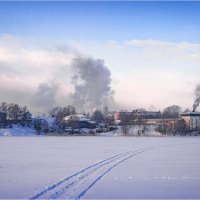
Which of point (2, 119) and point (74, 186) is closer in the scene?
point (74, 186)

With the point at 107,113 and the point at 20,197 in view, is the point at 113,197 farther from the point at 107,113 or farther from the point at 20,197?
the point at 107,113

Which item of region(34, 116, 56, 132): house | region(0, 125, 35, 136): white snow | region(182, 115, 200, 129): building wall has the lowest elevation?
region(0, 125, 35, 136): white snow

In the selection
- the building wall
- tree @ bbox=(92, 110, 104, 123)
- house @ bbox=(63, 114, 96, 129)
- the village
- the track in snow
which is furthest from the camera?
tree @ bbox=(92, 110, 104, 123)

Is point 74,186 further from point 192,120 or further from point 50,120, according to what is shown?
point 50,120

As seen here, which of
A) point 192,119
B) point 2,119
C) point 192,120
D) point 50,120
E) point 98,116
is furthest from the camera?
point 98,116

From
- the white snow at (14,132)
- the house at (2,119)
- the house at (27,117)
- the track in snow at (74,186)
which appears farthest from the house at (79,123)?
the track in snow at (74,186)

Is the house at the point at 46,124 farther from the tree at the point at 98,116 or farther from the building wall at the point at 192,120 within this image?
the building wall at the point at 192,120

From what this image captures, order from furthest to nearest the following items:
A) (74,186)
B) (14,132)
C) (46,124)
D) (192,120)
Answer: (192,120)
(46,124)
(14,132)
(74,186)

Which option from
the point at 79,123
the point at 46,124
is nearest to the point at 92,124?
the point at 79,123

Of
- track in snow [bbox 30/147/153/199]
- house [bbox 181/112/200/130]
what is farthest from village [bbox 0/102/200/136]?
track in snow [bbox 30/147/153/199]

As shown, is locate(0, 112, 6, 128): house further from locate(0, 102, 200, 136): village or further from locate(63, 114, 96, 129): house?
locate(63, 114, 96, 129): house

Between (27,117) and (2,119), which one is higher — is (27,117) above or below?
above

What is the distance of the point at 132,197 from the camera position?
494 inches

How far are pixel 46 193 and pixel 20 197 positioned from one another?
888 mm
